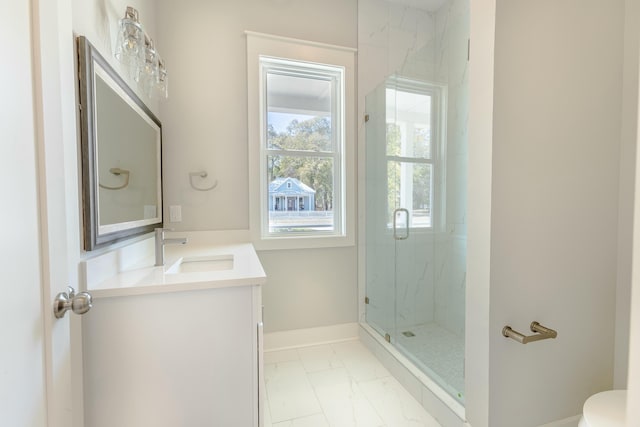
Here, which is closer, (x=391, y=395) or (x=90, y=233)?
(x=90, y=233)

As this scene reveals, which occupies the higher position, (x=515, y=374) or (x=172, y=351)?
(x=172, y=351)

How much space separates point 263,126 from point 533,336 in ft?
7.02

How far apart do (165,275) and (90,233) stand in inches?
12.5

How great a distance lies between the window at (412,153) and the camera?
2301 mm

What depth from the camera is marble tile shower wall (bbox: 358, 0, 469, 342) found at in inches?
84.1

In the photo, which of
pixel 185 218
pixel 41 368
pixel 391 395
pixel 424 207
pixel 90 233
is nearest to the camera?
pixel 41 368

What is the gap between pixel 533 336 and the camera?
110 cm

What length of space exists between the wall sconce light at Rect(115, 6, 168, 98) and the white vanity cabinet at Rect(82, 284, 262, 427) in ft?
3.54

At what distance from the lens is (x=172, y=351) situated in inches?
42.4

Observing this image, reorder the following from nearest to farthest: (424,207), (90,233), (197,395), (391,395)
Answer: (90,233)
(197,395)
(391,395)
(424,207)

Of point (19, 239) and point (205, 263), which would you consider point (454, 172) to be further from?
point (19, 239)

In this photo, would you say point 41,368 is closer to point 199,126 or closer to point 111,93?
point 111,93

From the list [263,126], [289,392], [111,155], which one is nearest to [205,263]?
[111,155]

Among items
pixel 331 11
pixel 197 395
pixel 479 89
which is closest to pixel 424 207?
pixel 479 89
